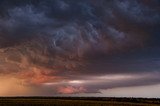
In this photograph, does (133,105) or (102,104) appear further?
(102,104)

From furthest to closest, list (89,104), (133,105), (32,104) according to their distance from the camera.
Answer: (32,104) < (89,104) < (133,105)

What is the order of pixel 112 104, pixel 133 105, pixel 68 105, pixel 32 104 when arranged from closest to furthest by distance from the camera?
pixel 133 105, pixel 112 104, pixel 68 105, pixel 32 104

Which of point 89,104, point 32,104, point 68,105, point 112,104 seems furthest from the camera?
point 32,104

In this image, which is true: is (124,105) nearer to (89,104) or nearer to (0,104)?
(89,104)

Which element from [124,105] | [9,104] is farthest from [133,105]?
[9,104]

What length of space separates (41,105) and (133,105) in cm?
5085

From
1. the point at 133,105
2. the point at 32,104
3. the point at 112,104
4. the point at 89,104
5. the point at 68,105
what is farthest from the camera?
the point at 32,104

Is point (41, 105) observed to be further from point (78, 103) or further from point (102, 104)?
point (102, 104)

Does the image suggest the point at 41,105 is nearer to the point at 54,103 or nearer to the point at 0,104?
the point at 54,103

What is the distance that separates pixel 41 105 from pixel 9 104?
13.5 m

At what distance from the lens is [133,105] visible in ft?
370

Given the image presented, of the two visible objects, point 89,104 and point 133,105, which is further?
point 89,104

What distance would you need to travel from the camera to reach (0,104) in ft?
517

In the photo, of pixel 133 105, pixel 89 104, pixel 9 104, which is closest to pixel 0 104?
pixel 9 104
